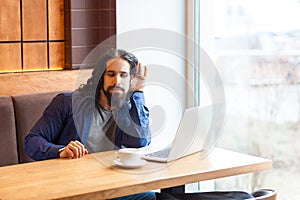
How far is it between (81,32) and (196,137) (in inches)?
61.6

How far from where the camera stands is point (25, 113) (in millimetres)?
3789

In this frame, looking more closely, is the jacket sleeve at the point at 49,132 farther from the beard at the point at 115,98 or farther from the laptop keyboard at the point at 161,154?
the laptop keyboard at the point at 161,154

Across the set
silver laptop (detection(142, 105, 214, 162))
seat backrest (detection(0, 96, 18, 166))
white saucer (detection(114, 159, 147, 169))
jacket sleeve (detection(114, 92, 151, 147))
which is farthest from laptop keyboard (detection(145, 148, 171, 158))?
seat backrest (detection(0, 96, 18, 166))

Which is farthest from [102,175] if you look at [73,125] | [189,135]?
[73,125]

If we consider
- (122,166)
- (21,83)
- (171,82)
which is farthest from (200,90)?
(122,166)

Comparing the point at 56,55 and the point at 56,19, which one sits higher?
the point at 56,19

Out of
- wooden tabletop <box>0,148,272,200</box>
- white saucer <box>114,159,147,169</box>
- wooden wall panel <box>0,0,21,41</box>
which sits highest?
wooden wall panel <box>0,0,21,41</box>

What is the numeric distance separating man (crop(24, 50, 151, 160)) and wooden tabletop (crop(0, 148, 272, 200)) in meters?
0.25

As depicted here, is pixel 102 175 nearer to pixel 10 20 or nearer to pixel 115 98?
pixel 115 98

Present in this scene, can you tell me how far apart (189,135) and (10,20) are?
161 centimetres

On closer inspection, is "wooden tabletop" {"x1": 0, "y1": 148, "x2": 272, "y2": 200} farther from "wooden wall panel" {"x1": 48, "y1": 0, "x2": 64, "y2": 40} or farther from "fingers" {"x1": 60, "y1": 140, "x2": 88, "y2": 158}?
"wooden wall panel" {"x1": 48, "y1": 0, "x2": 64, "y2": 40}

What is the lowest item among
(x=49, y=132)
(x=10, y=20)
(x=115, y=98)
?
(x=49, y=132)

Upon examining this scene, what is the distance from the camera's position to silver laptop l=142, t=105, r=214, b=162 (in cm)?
284

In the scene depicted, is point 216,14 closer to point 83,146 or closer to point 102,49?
point 102,49
